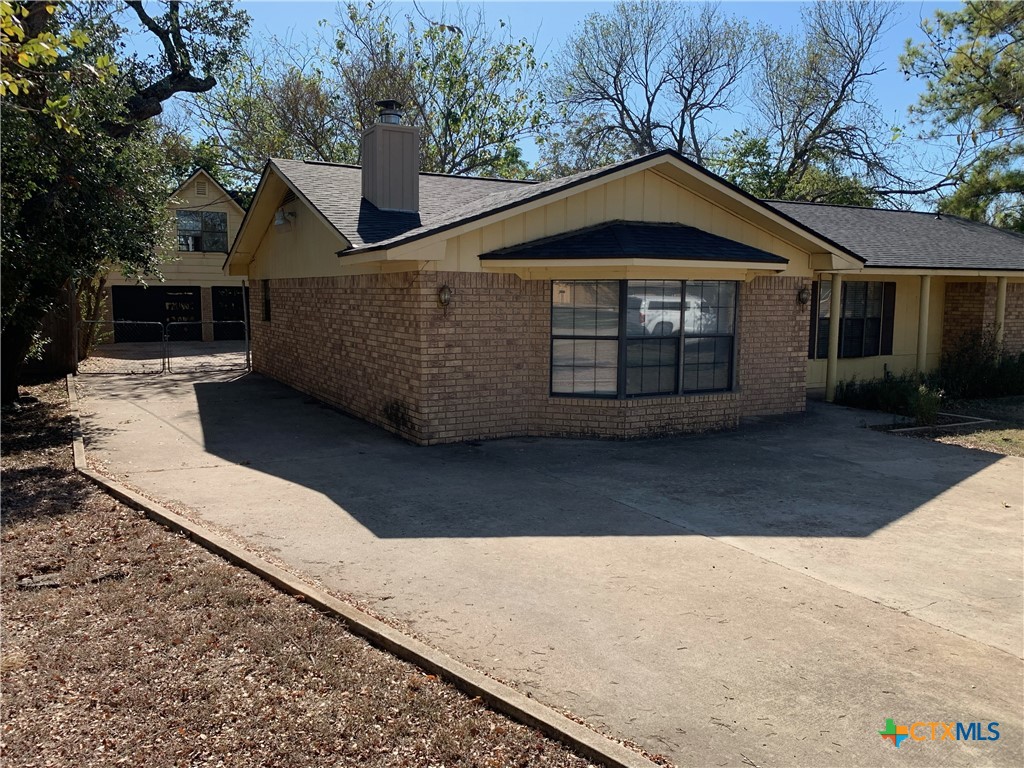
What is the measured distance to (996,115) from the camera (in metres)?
27.9

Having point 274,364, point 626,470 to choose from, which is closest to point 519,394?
point 626,470

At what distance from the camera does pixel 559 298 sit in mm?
11086

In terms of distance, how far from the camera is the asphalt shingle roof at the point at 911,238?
15.5 m

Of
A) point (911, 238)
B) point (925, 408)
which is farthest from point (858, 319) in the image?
point (925, 408)

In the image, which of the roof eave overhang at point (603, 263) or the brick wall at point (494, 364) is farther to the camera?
the brick wall at point (494, 364)

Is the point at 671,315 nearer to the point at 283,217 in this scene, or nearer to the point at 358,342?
the point at 358,342

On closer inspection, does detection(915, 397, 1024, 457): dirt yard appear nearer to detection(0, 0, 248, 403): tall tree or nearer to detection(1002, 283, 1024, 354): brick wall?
detection(1002, 283, 1024, 354): brick wall

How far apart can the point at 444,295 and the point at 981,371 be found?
1173 cm

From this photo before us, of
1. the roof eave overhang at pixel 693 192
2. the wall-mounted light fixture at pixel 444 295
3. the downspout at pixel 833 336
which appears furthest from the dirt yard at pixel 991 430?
the wall-mounted light fixture at pixel 444 295

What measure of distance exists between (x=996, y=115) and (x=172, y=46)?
26.5 m

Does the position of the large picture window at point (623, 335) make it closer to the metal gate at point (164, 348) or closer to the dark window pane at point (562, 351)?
the dark window pane at point (562, 351)

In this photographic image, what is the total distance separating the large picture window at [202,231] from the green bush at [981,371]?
81.6 feet

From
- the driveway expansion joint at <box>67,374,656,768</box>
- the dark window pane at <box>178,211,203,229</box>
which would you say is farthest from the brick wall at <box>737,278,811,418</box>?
the dark window pane at <box>178,211,203,229</box>

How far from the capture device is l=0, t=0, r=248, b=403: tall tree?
29.9 feet
